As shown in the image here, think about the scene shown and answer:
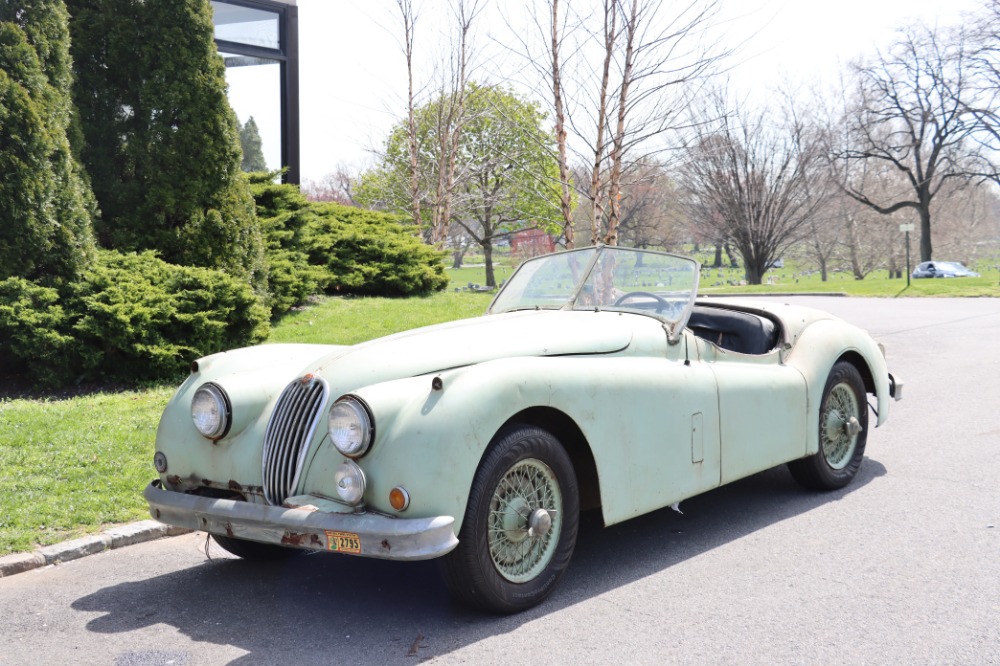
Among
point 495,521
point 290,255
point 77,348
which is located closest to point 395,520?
point 495,521

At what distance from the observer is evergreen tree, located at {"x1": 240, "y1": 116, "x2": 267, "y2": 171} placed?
16250 mm

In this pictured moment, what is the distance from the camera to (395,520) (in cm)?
360

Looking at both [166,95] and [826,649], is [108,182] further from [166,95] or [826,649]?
[826,649]

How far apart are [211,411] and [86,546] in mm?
1347

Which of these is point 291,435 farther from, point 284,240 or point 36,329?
point 284,240

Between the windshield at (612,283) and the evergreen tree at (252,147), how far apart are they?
11.8 m

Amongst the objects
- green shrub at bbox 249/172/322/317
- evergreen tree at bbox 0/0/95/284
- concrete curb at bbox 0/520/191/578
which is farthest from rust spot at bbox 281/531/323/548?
green shrub at bbox 249/172/322/317

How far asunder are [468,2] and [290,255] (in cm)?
765

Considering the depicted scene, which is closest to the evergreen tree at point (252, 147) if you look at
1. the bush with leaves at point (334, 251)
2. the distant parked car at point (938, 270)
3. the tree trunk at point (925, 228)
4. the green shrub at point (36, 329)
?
the bush with leaves at point (334, 251)

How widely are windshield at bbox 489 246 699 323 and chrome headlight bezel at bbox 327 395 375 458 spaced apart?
194 cm

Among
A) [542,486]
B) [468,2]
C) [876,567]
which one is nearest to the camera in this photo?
[542,486]

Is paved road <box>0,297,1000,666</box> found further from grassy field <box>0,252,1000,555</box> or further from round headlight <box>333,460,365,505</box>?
round headlight <box>333,460,365,505</box>

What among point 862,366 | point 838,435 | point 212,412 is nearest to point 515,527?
point 212,412

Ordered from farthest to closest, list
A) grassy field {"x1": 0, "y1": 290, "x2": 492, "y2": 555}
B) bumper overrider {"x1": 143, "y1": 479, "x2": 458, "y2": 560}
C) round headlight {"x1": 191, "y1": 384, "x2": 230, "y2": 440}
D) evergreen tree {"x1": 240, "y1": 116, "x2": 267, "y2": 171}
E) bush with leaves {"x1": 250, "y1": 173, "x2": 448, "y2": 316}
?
1. evergreen tree {"x1": 240, "y1": 116, "x2": 267, "y2": 171}
2. bush with leaves {"x1": 250, "y1": 173, "x2": 448, "y2": 316}
3. grassy field {"x1": 0, "y1": 290, "x2": 492, "y2": 555}
4. round headlight {"x1": 191, "y1": 384, "x2": 230, "y2": 440}
5. bumper overrider {"x1": 143, "y1": 479, "x2": 458, "y2": 560}
